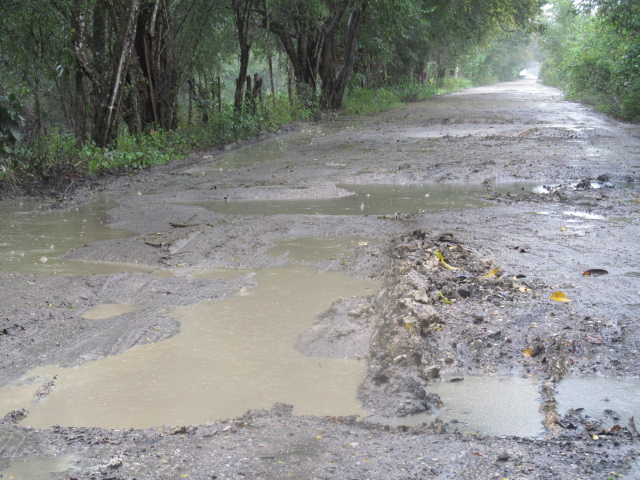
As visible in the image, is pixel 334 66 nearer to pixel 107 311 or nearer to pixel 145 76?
pixel 145 76

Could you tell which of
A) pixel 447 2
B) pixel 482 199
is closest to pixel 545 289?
pixel 482 199

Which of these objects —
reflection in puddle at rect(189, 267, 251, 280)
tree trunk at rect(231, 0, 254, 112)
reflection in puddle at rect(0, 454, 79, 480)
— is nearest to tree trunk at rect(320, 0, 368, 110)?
tree trunk at rect(231, 0, 254, 112)

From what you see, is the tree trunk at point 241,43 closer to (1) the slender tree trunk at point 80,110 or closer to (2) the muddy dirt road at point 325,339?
(1) the slender tree trunk at point 80,110

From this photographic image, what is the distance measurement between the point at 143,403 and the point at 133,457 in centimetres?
81

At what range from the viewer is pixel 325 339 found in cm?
448

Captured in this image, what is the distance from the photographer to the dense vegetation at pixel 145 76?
11632 millimetres

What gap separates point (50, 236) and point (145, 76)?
8.28 metres

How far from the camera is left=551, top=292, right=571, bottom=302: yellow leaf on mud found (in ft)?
15.7

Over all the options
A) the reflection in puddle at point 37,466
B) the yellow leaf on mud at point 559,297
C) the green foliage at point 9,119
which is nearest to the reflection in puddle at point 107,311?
the reflection in puddle at point 37,466

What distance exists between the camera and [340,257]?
6.41 metres

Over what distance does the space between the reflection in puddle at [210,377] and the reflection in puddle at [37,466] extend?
0.47m

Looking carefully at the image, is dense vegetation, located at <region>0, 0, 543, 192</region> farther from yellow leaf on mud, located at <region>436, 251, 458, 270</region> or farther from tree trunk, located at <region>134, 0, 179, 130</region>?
yellow leaf on mud, located at <region>436, 251, 458, 270</region>

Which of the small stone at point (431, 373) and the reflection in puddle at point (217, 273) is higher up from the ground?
the small stone at point (431, 373)

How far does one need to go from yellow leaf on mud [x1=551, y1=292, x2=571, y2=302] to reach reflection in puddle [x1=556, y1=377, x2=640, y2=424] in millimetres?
1097
